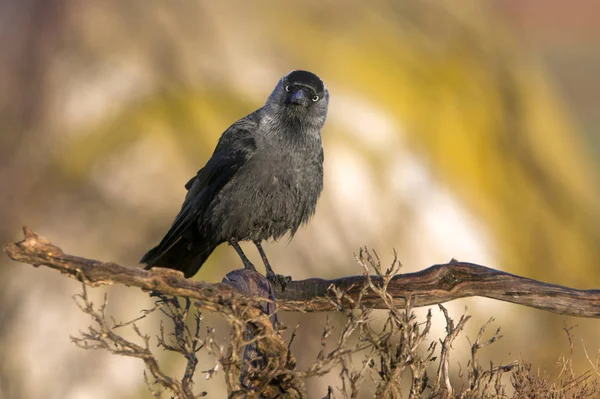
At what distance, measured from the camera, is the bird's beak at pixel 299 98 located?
17.9ft

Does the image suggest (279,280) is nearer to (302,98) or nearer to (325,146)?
(302,98)

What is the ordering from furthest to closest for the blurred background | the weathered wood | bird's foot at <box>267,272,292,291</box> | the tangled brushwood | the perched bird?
the blurred background
the perched bird
bird's foot at <box>267,272,292,291</box>
the tangled brushwood
the weathered wood

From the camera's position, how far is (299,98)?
5.46m

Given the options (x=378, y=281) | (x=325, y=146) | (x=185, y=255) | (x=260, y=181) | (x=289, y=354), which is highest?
(x=325, y=146)

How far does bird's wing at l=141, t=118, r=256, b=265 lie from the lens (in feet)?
17.7

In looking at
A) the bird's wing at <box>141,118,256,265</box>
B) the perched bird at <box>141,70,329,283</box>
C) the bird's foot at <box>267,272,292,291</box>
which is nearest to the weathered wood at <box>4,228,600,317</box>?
the bird's foot at <box>267,272,292,291</box>

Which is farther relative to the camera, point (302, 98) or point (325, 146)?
point (325, 146)

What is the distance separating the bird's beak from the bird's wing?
1.06 ft

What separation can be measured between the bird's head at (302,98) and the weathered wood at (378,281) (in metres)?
1.52

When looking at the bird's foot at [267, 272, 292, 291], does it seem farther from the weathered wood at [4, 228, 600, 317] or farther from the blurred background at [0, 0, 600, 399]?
the blurred background at [0, 0, 600, 399]

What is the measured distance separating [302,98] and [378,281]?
6.43 feet

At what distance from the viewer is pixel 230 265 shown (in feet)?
29.6

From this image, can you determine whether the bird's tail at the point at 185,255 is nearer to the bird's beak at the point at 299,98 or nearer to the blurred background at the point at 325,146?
the bird's beak at the point at 299,98

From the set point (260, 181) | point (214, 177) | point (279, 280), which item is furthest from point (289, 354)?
point (214, 177)
